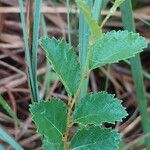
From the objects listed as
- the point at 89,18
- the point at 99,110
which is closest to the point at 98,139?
the point at 99,110

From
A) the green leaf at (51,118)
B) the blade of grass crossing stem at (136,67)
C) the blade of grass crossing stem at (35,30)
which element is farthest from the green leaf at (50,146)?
the blade of grass crossing stem at (136,67)

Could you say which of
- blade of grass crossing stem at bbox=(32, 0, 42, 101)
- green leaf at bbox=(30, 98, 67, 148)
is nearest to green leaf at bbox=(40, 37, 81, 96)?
green leaf at bbox=(30, 98, 67, 148)

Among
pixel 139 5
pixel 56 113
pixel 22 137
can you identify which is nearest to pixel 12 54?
pixel 22 137

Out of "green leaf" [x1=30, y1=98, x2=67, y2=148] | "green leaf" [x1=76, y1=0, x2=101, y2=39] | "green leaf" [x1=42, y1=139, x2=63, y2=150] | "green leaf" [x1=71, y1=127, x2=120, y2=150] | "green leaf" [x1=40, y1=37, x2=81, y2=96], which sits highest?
"green leaf" [x1=76, y1=0, x2=101, y2=39]

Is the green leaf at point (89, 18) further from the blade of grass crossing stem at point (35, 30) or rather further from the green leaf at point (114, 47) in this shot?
the blade of grass crossing stem at point (35, 30)

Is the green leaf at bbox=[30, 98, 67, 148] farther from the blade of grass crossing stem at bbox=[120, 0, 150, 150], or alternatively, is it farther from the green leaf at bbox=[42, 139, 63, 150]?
the blade of grass crossing stem at bbox=[120, 0, 150, 150]
